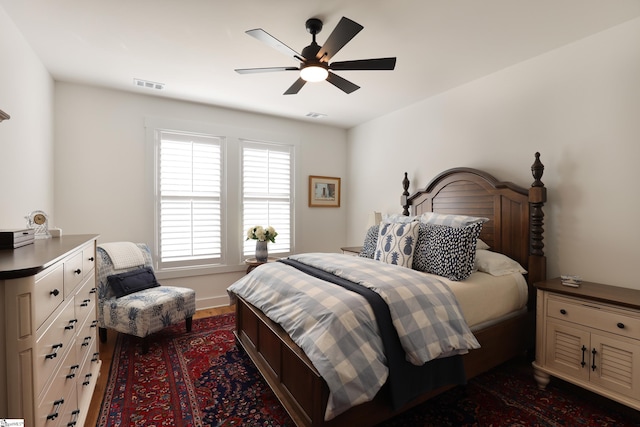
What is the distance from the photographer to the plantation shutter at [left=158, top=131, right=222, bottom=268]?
375 cm

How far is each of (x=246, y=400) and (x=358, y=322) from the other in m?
1.08

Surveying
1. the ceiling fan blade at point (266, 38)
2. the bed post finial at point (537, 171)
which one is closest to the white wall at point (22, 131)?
the ceiling fan blade at point (266, 38)

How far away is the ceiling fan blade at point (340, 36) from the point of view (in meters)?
1.69

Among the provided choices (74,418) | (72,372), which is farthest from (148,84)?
(74,418)

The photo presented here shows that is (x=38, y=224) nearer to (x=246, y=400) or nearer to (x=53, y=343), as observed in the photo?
(x=53, y=343)

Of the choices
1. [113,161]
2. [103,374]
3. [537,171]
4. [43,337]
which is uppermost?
[113,161]

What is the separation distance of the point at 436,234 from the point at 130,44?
302 centimetres

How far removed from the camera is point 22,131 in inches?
93.8

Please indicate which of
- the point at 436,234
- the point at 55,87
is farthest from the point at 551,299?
the point at 55,87

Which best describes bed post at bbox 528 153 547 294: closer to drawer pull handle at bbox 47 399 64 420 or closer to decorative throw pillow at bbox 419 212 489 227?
decorative throw pillow at bbox 419 212 489 227

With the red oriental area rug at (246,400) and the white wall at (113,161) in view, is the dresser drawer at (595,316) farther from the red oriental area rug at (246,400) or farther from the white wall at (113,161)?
the white wall at (113,161)

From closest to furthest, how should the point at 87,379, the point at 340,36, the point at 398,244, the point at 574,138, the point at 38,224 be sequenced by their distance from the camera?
the point at 340,36 → the point at 87,379 → the point at 38,224 → the point at 574,138 → the point at 398,244

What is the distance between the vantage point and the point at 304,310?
177cm

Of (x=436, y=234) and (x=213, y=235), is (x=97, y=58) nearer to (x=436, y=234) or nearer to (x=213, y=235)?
(x=213, y=235)
